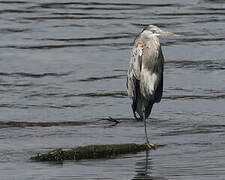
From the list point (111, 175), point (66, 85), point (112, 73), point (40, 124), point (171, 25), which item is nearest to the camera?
point (111, 175)

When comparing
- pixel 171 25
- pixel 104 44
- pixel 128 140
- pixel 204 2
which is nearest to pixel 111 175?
pixel 128 140

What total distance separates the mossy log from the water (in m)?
0.12

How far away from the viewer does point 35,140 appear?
10.2m

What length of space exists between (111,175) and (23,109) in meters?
4.17

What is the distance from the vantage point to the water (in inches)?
341

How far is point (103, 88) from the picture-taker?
13.4 m

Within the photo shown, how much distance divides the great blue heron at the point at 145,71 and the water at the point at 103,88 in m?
0.43

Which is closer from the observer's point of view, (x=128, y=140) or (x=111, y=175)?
(x=111, y=175)

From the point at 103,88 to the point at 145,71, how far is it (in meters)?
2.90

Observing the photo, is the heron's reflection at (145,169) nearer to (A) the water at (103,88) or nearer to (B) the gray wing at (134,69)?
(A) the water at (103,88)

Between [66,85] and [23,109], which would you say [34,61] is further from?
[23,109]

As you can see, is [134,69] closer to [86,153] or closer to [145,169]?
[86,153]

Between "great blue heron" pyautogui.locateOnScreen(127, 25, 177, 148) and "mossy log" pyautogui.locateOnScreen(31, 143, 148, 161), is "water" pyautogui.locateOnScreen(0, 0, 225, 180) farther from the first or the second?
"great blue heron" pyautogui.locateOnScreen(127, 25, 177, 148)

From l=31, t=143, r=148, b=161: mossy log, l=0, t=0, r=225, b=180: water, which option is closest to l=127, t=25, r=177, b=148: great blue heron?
l=0, t=0, r=225, b=180: water
